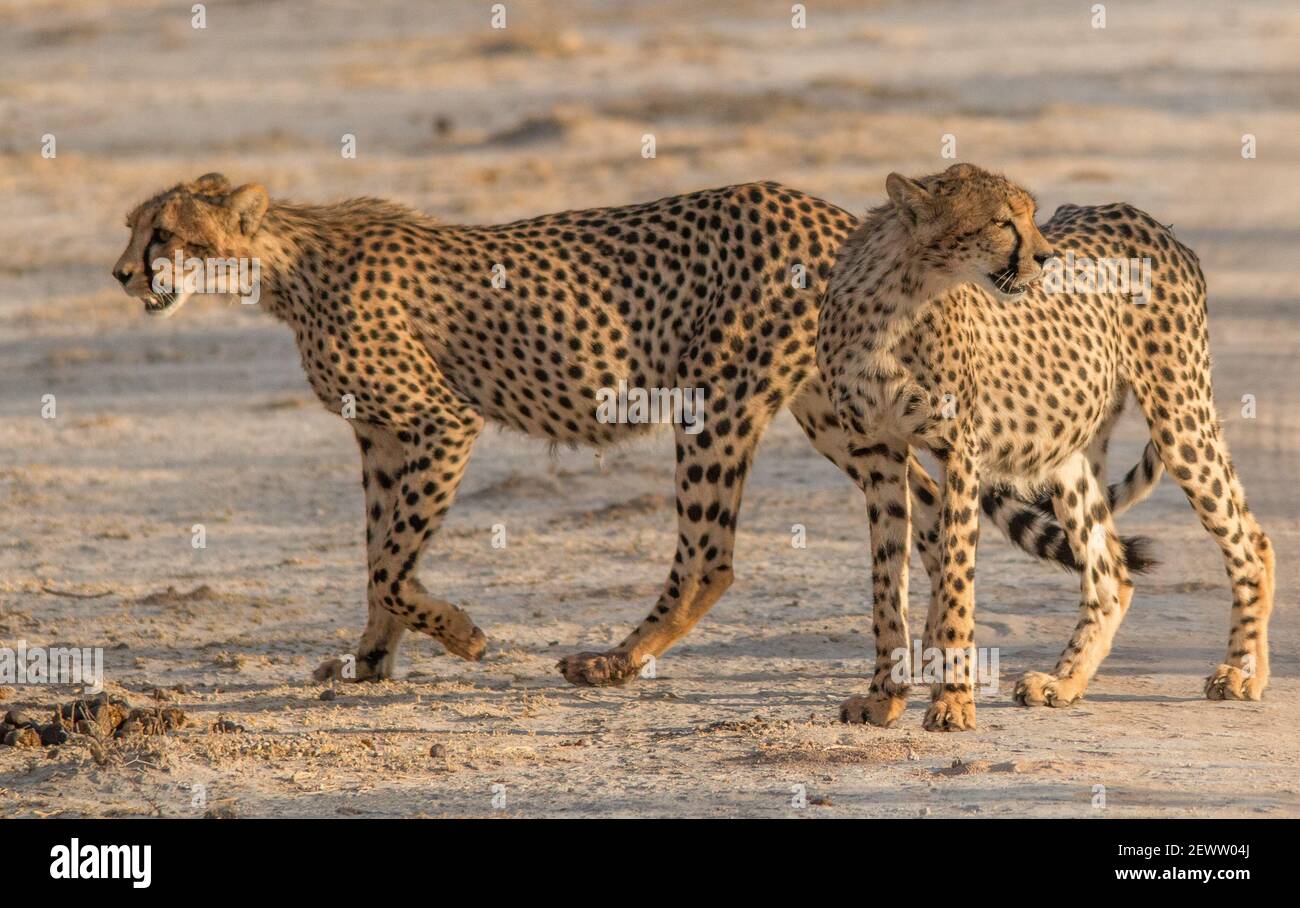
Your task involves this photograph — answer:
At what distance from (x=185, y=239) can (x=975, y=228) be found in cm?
241

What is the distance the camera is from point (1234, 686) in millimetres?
6391

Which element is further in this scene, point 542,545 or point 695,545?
point 542,545

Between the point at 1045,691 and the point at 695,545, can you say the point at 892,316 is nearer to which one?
the point at 695,545

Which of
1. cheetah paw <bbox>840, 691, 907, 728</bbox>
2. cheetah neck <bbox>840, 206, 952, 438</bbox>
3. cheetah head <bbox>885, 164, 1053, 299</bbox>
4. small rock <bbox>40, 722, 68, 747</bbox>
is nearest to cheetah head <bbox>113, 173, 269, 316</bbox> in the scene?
small rock <bbox>40, 722, 68, 747</bbox>

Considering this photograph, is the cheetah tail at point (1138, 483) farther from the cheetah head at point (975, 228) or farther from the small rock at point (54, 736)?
the small rock at point (54, 736)

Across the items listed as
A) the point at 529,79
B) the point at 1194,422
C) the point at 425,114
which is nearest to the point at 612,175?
the point at 425,114

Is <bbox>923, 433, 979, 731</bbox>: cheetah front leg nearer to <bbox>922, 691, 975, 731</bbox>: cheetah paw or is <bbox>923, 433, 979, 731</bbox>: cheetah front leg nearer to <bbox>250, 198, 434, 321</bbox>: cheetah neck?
<bbox>922, 691, 975, 731</bbox>: cheetah paw

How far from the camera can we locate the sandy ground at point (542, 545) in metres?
5.74

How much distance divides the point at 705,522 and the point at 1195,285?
1.60 metres

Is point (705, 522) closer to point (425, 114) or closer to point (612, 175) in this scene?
point (612, 175)

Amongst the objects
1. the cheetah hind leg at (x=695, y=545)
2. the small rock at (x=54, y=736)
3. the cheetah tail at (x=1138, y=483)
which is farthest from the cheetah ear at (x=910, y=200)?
the small rock at (x=54, y=736)

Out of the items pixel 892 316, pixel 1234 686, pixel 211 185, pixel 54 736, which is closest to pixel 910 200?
pixel 892 316

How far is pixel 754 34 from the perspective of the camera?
95.0 feet

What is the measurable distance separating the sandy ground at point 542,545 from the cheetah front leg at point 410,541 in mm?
145
